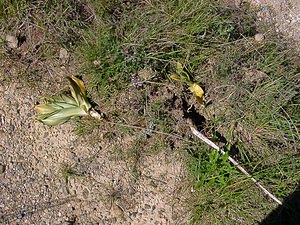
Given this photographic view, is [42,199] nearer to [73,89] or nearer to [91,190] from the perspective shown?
[91,190]

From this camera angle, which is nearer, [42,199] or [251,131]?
[42,199]

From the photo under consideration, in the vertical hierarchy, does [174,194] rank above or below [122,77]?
below

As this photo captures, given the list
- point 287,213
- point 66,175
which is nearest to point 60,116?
point 66,175

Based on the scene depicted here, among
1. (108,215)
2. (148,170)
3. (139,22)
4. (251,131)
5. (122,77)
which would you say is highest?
(139,22)

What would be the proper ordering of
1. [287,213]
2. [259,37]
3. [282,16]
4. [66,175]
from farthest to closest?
[282,16] < [259,37] < [287,213] < [66,175]

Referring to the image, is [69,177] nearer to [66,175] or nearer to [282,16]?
[66,175]

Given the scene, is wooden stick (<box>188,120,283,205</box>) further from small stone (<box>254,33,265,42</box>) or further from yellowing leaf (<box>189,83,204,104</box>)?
small stone (<box>254,33,265,42</box>)

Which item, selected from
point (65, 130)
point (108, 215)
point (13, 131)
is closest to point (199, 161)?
point (108, 215)
